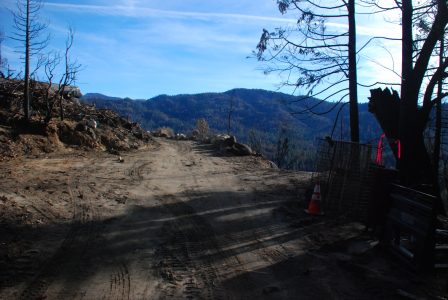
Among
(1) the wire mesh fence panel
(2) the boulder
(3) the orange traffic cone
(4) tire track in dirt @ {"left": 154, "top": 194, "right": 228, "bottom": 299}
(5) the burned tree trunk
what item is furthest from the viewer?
(2) the boulder

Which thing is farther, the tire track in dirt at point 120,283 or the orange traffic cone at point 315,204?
the orange traffic cone at point 315,204

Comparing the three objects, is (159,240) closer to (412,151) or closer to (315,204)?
(315,204)

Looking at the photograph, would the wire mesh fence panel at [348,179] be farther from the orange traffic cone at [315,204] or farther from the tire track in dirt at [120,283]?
the tire track in dirt at [120,283]

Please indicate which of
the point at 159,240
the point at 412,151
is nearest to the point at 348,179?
the point at 412,151

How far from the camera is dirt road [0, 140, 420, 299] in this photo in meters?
5.36

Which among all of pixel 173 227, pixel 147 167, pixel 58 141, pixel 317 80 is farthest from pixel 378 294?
pixel 58 141

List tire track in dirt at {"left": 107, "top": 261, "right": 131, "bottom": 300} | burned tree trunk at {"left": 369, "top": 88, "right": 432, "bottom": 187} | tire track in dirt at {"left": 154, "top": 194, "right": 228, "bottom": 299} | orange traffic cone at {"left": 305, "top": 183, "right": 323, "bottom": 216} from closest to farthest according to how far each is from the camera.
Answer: tire track in dirt at {"left": 107, "top": 261, "right": 131, "bottom": 300} < tire track in dirt at {"left": 154, "top": 194, "right": 228, "bottom": 299} < orange traffic cone at {"left": 305, "top": 183, "right": 323, "bottom": 216} < burned tree trunk at {"left": 369, "top": 88, "right": 432, "bottom": 187}

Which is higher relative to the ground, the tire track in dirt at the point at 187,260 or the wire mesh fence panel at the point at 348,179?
the wire mesh fence panel at the point at 348,179

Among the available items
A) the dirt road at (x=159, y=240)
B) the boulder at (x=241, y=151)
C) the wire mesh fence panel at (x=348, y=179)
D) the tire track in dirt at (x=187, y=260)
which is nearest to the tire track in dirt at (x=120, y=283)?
the dirt road at (x=159, y=240)

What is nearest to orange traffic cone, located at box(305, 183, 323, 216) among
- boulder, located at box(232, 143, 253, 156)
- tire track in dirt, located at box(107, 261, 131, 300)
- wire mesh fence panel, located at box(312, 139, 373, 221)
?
wire mesh fence panel, located at box(312, 139, 373, 221)

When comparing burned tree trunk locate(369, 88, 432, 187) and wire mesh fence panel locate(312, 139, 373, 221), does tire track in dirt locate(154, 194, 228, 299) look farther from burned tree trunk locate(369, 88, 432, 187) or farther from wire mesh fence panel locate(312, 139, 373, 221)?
burned tree trunk locate(369, 88, 432, 187)

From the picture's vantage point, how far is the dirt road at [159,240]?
5.36 m

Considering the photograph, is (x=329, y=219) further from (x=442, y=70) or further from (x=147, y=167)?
(x=147, y=167)

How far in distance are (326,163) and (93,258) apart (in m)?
6.29
